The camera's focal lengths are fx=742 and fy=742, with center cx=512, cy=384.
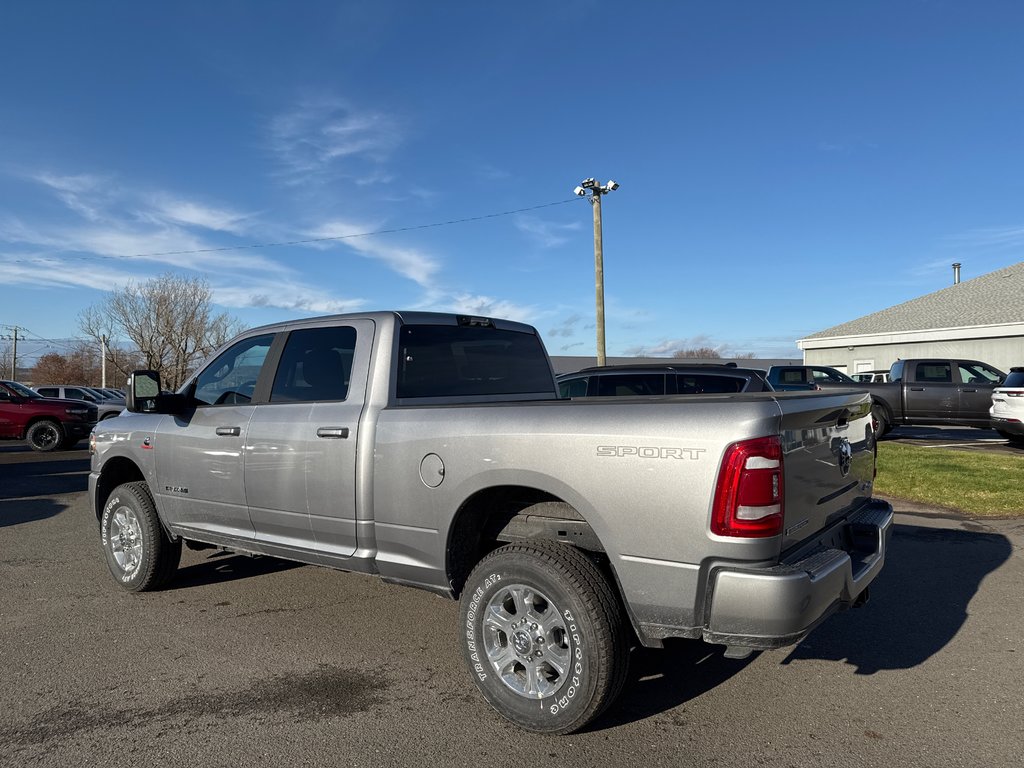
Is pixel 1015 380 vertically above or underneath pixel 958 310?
underneath

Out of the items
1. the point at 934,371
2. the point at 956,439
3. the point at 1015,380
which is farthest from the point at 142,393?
the point at 956,439

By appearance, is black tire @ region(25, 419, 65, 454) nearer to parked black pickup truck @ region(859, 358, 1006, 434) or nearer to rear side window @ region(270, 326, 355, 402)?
A: rear side window @ region(270, 326, 355, 402)

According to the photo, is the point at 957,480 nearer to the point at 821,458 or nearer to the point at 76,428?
the point at 821,458

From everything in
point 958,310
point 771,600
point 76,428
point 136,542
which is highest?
point 958,310

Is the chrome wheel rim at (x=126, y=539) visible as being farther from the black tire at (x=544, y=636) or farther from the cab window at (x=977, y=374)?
the cab window at (x=977, y=374)

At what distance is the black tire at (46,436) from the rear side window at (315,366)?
1590 cm

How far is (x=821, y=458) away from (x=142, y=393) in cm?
432

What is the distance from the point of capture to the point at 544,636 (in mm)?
3359

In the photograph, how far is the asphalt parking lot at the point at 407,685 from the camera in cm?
320

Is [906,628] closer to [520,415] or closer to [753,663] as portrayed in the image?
[753,663]

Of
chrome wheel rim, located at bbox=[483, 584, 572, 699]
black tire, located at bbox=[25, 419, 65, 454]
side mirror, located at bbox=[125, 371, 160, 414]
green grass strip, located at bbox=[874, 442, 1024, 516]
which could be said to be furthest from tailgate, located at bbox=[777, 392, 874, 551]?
black tire, located at bbox=[25, 419, 65, 454]

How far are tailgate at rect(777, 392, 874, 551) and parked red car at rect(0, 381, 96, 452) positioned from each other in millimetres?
17739

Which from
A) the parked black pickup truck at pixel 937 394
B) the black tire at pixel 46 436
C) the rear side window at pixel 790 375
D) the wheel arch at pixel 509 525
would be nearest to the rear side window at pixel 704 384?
the wheel arch at pixel 509 525

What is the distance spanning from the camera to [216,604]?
5.27 meters
